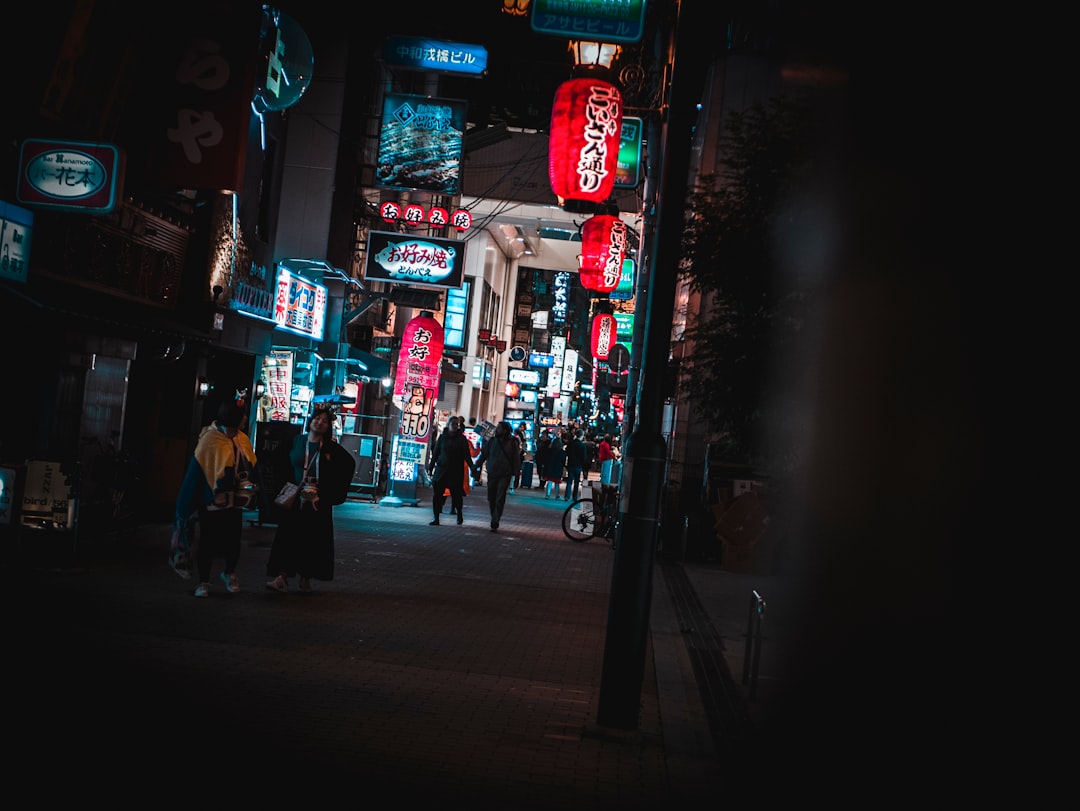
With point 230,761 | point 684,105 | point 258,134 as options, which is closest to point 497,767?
point 230,761

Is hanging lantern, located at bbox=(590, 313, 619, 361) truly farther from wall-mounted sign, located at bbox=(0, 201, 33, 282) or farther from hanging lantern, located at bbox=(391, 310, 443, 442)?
wall-mounted sign, located at bbox=(0, 201, 33, 282)

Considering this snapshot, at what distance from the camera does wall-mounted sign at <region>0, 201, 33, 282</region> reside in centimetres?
1147

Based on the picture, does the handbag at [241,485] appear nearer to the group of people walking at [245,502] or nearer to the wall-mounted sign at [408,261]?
the group of people walking at [245,502]

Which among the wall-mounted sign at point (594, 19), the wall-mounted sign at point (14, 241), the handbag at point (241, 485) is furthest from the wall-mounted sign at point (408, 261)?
the handbag at point (241, 485)

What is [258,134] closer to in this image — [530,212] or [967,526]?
[967,526]

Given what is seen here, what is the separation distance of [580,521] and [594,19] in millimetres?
10642

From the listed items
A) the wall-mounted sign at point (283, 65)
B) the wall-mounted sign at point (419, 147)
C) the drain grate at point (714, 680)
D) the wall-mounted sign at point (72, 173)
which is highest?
the wall-mounted sign at point (419, 147)

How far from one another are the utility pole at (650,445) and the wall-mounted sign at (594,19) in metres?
6.51

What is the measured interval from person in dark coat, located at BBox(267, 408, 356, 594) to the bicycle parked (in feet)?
32.3

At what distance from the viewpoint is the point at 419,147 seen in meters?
24.4

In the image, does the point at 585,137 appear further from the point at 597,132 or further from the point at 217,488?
the point at 217,488

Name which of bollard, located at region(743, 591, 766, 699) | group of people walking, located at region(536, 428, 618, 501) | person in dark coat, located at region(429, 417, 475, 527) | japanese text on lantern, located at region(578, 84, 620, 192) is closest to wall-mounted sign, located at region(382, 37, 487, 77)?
japanese text on lantern, located at region(578, 84, 620, 192)

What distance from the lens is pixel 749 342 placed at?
1163 cm

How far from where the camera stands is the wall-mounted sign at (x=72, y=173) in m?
11.3
